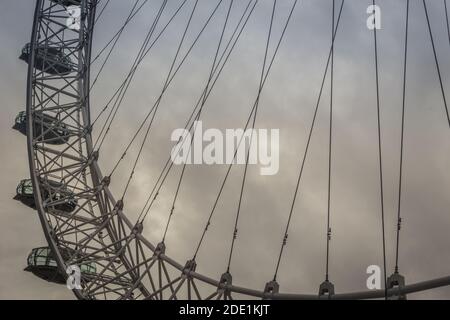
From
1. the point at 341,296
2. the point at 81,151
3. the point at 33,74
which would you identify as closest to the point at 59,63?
the point at 33,74

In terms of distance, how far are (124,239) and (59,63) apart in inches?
548

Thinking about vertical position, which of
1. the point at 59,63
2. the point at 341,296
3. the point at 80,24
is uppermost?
the point at 80,24

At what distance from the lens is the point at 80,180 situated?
41156 millimetres
